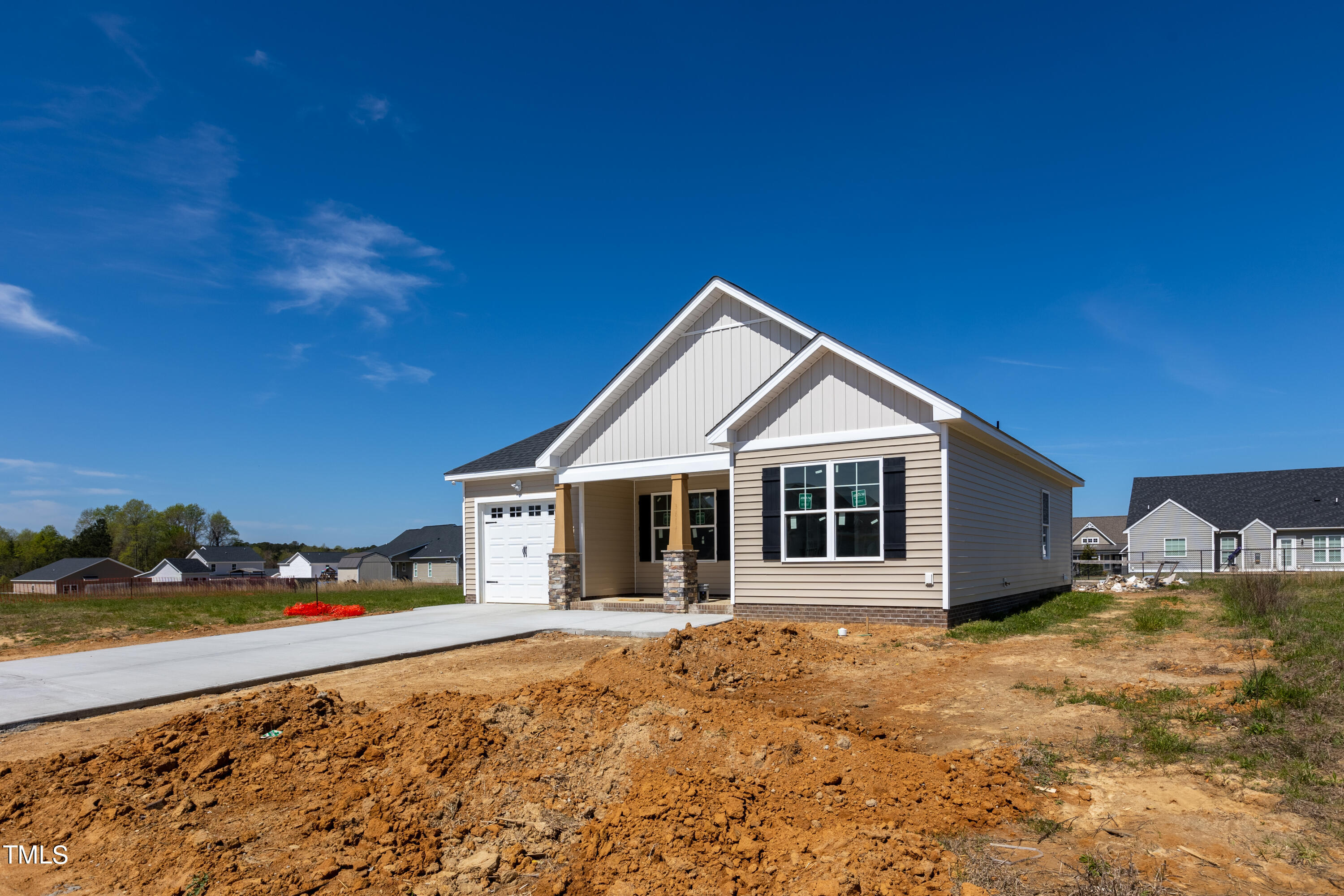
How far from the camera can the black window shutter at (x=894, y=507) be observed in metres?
12.6

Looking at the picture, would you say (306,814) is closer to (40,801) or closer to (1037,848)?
(40,801)

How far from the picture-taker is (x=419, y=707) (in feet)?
21.5

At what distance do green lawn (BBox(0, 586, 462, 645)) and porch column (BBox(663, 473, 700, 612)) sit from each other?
7.66 m

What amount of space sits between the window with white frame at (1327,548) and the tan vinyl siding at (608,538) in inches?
1576

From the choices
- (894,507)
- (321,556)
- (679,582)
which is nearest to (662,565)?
(679,582)

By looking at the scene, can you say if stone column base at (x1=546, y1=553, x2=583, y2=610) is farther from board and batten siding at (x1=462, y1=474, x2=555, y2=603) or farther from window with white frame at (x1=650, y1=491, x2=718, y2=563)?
window with white frame at (x1=650, y1=491, x2=718, y2=563)

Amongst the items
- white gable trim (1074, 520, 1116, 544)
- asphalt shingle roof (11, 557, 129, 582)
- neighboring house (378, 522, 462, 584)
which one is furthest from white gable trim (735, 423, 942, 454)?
A: asphalt shingle roof (11, 557, 129, 582)

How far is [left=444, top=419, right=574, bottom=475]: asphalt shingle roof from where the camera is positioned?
61.7 ft

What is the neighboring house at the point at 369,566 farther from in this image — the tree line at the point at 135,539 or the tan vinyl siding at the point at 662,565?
the tan vinyl siding at the point at 662,565

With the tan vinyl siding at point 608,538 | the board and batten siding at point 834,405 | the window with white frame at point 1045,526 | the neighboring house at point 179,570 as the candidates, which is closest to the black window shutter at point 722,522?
the tan vinyl siding at point 608,538

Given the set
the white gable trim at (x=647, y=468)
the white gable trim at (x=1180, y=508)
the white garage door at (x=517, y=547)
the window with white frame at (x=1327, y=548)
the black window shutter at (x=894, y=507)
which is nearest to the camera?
the black window shutter at (x=894, y=507)

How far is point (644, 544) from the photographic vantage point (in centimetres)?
1941

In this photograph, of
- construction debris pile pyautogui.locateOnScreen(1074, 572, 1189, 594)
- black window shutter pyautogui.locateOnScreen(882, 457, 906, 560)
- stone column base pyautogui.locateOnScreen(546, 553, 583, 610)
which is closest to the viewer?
black window shutter pyautogui.locateOnScreen(882, 457, 906, 560)

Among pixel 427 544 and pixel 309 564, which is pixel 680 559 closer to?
pixel 427 544
